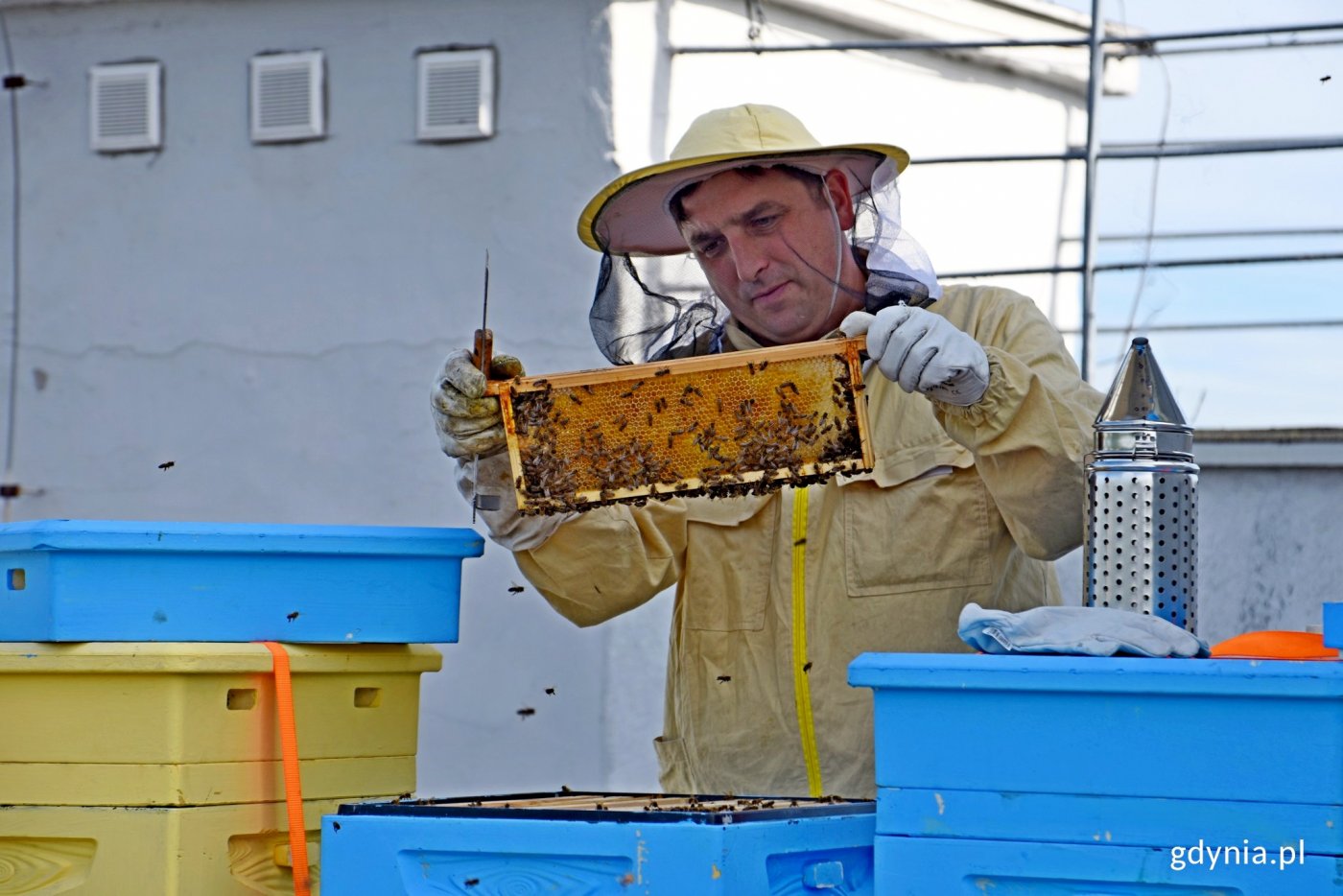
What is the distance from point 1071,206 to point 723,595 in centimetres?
346

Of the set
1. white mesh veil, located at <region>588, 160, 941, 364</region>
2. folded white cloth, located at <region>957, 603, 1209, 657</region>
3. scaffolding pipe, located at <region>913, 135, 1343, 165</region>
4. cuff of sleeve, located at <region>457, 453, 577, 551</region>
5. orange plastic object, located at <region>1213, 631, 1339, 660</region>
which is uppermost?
scaffolding pipe, located at <region>913, 135, 1343, 165</region>

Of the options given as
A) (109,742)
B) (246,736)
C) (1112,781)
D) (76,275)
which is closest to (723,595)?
(246,736)

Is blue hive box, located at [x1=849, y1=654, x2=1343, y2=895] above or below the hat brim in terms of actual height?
below

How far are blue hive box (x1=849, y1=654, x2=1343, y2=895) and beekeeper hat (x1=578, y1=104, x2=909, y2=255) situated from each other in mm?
1134

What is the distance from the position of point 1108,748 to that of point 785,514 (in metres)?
1.18

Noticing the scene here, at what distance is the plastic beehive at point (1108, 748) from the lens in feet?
4.75

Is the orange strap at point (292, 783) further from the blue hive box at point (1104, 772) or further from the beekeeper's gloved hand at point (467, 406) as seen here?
the blue hive box at point (1104, 772)

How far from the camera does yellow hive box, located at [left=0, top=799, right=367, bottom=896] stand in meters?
2.03

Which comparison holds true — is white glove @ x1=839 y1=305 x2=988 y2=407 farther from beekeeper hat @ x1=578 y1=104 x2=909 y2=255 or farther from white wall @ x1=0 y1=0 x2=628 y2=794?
white wall @ x1=0 y1=0 x2=628 y2=794

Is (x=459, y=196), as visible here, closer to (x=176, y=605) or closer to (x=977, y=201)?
(x=977, y=201)

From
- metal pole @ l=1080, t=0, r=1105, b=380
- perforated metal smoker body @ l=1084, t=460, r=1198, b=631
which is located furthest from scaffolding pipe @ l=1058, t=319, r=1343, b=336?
perforated metal smoker body @ l=1084, t=460, r=1198, b=631

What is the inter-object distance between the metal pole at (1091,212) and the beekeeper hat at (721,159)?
2109mm

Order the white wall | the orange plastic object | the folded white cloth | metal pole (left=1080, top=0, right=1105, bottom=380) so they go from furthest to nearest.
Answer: the white wall → metal pole (left=1080, top=0, right=1105, bottom=380) → the orange plastic object → the folded white cloth

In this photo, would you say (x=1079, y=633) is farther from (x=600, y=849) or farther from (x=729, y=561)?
(x=729, y=561)
